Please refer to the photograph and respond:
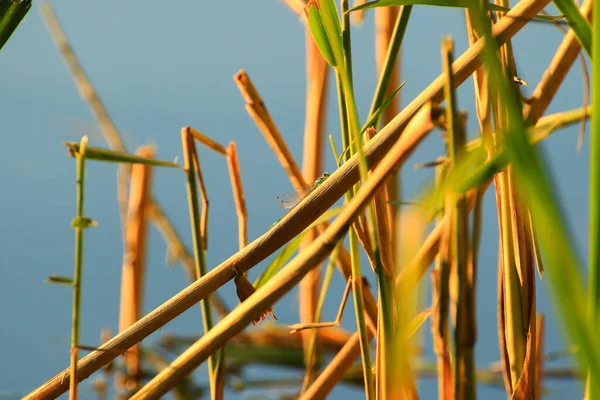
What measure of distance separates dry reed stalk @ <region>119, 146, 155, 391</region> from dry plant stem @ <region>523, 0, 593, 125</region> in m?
0.77

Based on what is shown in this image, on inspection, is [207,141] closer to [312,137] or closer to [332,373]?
[332,373]

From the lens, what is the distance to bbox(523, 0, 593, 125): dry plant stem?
0.41 m

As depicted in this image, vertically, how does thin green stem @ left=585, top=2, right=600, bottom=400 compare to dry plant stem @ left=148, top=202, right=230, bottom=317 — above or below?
below

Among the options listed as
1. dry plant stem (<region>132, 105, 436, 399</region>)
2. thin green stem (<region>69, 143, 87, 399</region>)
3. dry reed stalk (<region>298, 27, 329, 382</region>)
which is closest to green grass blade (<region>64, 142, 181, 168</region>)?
thin green stem (<region>69, 143, 87, 399</region>)

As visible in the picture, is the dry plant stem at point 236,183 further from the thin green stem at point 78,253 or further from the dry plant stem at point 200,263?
the thin green stem at point 78,253

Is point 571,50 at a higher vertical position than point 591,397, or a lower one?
higher

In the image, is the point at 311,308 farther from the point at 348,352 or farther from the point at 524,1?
the point at 524,1

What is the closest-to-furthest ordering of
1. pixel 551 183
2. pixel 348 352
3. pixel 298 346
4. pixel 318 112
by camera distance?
pixel 551 183 < pixel 348 352 < pixel 318 112 < pixel 298 346

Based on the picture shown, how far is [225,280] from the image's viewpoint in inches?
12.9

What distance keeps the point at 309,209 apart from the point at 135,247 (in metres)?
0.90

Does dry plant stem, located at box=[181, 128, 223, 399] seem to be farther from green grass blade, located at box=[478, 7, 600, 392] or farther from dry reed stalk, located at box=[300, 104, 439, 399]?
green grass blade, located at box=[478, 7, 600, 392]

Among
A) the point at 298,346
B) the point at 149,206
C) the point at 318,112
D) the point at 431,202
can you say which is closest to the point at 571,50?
the point at 431,202

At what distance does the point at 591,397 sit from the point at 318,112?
0.86 meters

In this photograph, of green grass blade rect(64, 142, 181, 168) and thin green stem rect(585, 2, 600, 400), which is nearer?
thin green stem rect(585, 2, 600, 400)
